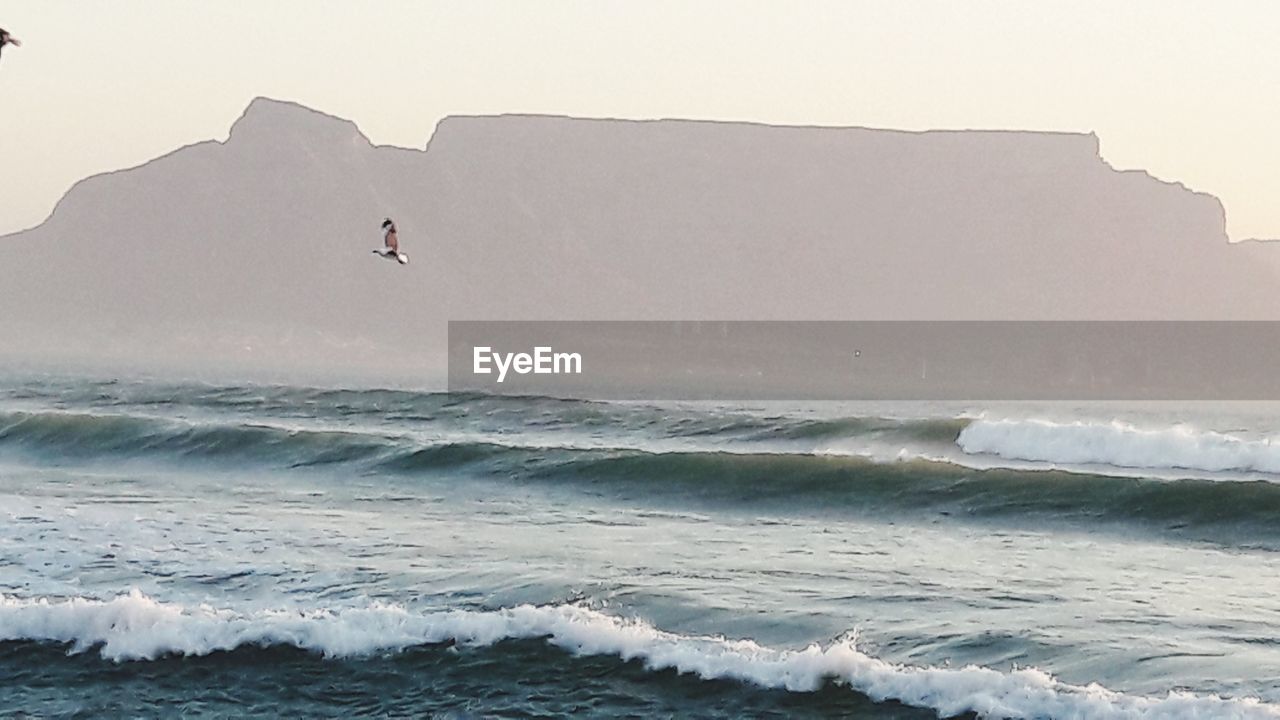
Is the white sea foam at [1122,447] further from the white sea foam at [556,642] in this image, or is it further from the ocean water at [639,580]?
the white sea foam at [556,642]

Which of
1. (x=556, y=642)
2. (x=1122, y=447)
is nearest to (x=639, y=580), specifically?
(x=556, y=642)

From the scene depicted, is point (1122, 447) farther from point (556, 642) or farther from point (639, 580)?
point (556, 642)

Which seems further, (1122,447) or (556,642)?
(1122,447)

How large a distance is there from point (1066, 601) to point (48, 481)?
60.9 ft

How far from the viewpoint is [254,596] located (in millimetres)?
15547

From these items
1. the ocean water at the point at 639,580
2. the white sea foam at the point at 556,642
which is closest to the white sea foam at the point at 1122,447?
the ocean water at the point at 639,580

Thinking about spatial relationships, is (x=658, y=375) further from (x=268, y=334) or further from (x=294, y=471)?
(x=294, y=471)

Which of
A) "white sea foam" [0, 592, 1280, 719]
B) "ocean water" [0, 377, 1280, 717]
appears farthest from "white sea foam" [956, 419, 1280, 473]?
"white sea foam" [0, 592, 1280, 719]

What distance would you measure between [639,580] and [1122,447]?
59.1ft

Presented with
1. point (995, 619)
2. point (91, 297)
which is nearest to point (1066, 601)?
point (995, 619)

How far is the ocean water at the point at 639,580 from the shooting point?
12.5 m

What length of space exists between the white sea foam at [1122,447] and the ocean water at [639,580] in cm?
7

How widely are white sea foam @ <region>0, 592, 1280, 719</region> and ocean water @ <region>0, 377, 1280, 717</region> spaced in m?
0.03

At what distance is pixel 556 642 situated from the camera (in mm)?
13617
